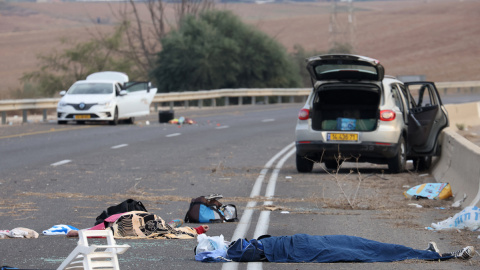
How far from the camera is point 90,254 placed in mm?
6180

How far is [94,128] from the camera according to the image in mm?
28953

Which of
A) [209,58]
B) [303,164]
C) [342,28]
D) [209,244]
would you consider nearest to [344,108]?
[303,164]

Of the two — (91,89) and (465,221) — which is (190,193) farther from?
(91,89)

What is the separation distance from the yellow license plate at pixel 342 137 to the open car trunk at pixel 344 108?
665 mm

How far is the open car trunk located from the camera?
16422 millimetres

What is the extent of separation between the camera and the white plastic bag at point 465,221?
986cm

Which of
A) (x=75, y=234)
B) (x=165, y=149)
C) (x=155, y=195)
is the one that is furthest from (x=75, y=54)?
(x=75, y=234)

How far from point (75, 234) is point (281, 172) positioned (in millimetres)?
7761

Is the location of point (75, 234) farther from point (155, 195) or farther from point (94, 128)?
point (94, 128)

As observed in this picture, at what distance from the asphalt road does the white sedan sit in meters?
5.46

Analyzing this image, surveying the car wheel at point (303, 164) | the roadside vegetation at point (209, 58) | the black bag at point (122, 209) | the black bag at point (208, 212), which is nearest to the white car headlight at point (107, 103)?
the car wheel at point (303, 164)

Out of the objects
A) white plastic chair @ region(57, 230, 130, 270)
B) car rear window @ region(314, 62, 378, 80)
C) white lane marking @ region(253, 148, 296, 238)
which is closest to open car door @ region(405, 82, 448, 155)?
car rear window @ region(314, 62, 378, 80)

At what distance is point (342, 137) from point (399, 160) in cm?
112

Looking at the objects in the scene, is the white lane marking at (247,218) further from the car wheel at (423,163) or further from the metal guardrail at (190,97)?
the metal guardrail at (190,97)
